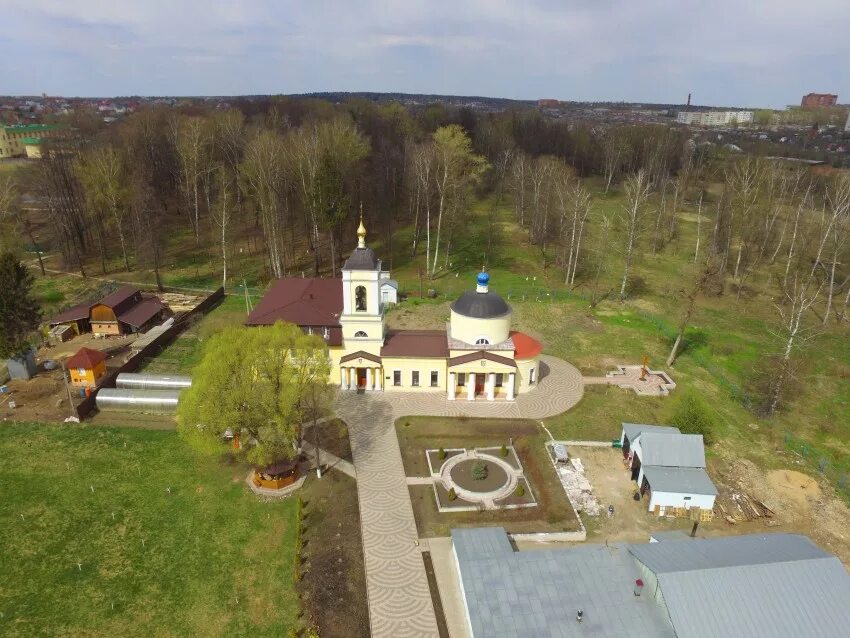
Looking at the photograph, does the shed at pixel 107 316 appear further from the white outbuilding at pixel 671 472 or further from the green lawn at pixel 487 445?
the white outbuilding at pixel 671 472

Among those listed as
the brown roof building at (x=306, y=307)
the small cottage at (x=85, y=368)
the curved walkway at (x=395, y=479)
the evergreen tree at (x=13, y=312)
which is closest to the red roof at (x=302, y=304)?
the brown roof building at (x=306, y=307)

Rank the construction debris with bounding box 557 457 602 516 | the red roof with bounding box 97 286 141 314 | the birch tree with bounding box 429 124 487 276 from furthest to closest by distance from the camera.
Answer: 1. the birch tree with bounding box 429 124 487 276
2. the red roof with bounding box 97 286 141 314
3. the construction debris with bounding box 557 457 602 516

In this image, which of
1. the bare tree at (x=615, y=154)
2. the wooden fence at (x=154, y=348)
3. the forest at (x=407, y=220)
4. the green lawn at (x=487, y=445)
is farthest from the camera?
the bare tree at (x=615, y=154)

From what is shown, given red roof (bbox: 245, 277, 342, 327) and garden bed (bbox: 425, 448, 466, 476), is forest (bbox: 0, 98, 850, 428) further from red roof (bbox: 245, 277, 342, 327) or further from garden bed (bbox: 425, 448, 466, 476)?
garden bed (bbox: 425, 448, 466, 476)

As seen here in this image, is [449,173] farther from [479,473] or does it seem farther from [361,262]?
[479,473]

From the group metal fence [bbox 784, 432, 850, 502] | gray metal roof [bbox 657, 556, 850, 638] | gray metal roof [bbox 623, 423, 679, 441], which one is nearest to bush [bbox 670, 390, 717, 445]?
gray metal roof [bbox 623, 423, 679, 441]
